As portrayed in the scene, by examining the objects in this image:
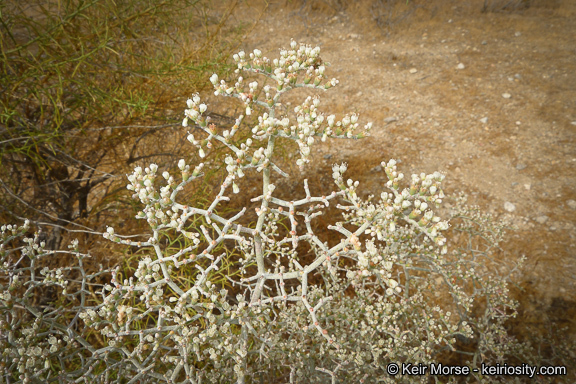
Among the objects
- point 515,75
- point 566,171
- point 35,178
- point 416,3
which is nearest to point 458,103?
point 515,75

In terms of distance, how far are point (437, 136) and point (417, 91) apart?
0.99m

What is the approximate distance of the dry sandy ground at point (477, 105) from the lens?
2824mm

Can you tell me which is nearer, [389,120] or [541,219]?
[541,219]

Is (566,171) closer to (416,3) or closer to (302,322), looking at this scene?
(302,322)

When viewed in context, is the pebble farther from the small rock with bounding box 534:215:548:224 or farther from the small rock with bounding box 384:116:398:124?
the small rock with bounding box 534:215:548:224

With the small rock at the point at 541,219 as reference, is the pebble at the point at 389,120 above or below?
above

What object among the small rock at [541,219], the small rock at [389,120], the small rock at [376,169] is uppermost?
the small rock at [389,120]

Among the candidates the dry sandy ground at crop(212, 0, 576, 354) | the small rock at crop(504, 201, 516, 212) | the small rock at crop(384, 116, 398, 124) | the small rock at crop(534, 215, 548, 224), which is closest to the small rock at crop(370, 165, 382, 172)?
the dry sandy ground at crop(212, 0, 576, 354)

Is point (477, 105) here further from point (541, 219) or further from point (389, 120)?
point (541, 219)

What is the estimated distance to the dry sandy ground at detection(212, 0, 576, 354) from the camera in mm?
2824

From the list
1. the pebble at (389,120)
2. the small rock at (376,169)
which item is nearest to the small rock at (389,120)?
the pebble at (389,120)

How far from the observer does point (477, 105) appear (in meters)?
4.13

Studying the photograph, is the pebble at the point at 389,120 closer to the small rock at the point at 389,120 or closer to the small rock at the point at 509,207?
the small rock at the point at 389,120

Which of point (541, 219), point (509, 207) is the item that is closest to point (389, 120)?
point (509, 207)
